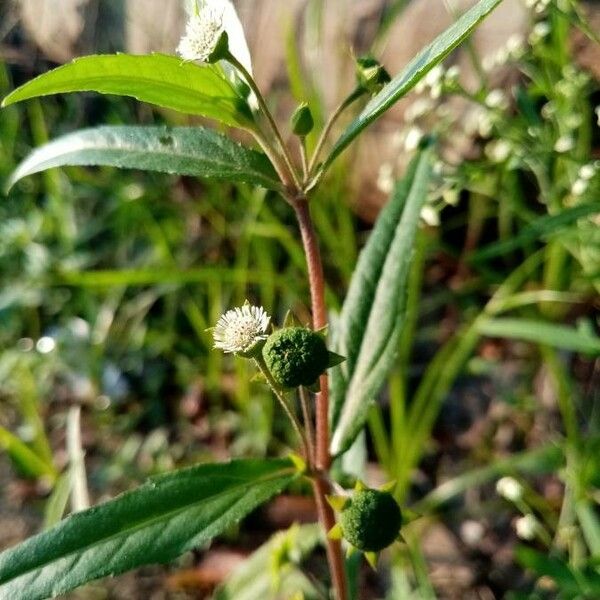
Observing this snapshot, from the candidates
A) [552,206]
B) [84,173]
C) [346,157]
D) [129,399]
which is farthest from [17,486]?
[552,206]

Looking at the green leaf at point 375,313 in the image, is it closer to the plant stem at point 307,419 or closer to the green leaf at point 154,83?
the plant stem at point 307,419

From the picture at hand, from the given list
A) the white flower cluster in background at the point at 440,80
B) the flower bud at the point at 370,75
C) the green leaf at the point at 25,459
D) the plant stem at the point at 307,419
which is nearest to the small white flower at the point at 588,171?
the white flower cluster in background at the point at 440,80

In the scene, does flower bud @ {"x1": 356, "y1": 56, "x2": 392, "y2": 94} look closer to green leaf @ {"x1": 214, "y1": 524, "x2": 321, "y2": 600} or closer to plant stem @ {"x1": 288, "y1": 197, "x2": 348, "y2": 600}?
plant stem @ {"x1": 288, "y1": 197, "x2": 348, "y2": 600}

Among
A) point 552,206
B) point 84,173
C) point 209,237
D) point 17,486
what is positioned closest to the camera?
point 552,206

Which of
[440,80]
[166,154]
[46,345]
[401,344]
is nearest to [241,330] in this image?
[166,154]

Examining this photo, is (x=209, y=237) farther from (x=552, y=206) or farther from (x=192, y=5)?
(x=192, y=5)

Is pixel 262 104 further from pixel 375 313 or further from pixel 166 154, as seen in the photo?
pixel 375 313

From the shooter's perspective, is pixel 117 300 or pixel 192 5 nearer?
pixel 192 5

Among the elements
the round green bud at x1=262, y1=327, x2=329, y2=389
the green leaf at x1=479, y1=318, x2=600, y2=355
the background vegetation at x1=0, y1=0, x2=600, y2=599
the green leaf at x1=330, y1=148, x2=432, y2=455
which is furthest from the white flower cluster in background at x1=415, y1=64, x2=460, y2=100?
the round green bud at x1=262, y1=327, x2=329, y2=389
